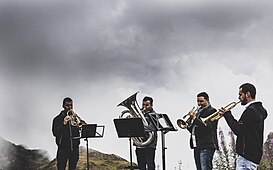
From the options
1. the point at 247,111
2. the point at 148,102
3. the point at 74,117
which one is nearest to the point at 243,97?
→ the point at 247,111

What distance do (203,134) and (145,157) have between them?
136 cm

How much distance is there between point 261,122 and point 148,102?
9.24ft

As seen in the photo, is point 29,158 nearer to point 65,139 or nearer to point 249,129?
point 65,139

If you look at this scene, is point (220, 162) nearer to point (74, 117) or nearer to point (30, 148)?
point (74, 117)

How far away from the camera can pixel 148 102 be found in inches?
346

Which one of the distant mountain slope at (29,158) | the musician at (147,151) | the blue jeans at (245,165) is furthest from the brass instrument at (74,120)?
the blue jeans at (245,165)

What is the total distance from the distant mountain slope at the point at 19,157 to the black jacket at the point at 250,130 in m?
7.26

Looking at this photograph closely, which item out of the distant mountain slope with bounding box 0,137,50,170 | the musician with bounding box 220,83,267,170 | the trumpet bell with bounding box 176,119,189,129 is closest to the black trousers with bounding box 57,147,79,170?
the trumpet bell with bounding box 176,119,189,129

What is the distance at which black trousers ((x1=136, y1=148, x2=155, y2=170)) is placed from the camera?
884 centimetres

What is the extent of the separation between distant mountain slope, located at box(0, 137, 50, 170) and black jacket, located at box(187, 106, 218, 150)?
5.63m

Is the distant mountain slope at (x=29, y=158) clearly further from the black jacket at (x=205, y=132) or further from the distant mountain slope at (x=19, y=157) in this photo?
the black jacket at (x=205, y=132)

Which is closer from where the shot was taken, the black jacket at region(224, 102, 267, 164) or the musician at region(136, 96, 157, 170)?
the black jacket at region(224, 102, 267, 164)

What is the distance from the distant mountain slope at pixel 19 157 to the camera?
12641 mm

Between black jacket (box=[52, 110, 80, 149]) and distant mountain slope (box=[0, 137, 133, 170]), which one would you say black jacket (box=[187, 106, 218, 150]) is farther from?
distant mountain slope (box=[0, 137, 133, 170])
